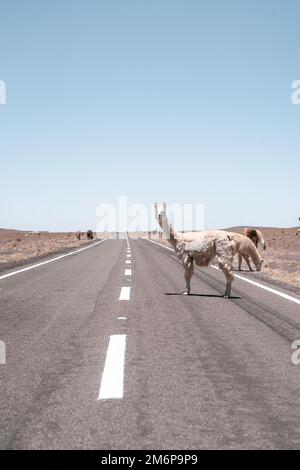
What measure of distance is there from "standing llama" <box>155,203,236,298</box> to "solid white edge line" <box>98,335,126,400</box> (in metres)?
5.17

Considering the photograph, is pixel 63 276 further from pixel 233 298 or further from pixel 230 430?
pixel 230 430

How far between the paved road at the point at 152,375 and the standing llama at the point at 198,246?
1469 millimetres

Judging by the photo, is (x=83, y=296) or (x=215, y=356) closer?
(x=215, y=356)

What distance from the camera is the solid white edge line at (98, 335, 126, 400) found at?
14.2ft

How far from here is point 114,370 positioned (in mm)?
5062

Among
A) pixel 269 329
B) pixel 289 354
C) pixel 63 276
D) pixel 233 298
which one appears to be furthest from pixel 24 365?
pixel 63 276

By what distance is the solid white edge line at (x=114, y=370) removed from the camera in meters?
4.32

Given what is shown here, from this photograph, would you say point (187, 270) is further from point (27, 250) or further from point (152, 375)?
point (27, 250)

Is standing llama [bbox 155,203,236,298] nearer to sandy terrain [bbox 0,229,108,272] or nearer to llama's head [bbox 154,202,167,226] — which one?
llama's head [bbox 154,202,167,226]

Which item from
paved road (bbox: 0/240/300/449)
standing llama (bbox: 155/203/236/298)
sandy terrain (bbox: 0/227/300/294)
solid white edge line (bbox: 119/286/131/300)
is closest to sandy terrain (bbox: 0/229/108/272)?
sandy terrain (bbox: 0/227/300/294)

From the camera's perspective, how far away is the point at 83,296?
10.8 m

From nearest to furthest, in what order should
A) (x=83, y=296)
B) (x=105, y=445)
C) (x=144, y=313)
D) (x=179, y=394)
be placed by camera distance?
(x=105, y=445) → (x=179, y=394) → (x=144, y=313) → (x=83, y=296)

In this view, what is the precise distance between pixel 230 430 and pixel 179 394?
84cm

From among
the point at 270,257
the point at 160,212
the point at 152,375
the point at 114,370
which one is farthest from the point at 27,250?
the point at 152,375
